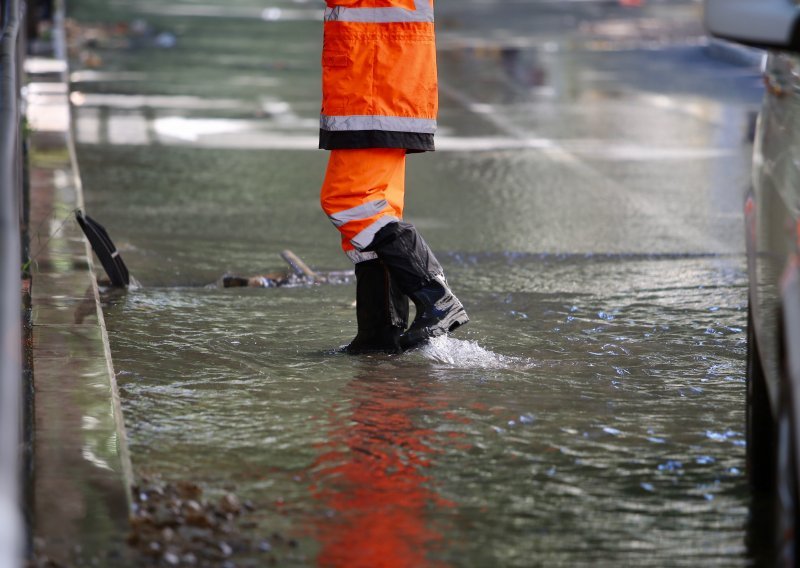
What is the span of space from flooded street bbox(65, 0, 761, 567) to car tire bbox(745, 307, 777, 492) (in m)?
0.07

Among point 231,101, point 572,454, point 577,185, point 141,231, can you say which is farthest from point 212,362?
point 231,101

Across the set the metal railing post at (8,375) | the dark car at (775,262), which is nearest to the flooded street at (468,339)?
the dark car at (775,262)

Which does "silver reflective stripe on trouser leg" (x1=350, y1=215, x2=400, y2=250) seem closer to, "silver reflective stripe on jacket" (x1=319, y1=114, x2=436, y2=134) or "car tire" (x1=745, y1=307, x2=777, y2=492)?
"silver reflective stripe on jacket" (x1=319, y1=114, x2=436, y2=134)

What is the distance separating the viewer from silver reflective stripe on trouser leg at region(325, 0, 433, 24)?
5.49 m

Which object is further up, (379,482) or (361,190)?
(361,190)

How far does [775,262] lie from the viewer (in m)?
3.87

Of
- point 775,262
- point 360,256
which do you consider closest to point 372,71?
point 360,256

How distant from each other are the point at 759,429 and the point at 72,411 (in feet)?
6.54

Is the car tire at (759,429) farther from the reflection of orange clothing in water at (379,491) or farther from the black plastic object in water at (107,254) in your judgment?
the black plastic object in water at (107,254)

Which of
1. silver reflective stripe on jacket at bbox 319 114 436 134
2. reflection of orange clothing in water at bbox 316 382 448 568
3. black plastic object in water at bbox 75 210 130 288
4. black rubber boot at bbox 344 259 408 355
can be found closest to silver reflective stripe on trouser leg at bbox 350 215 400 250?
black rubber boot at bbox 344 259 408 355

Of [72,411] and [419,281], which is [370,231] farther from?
[72,411]

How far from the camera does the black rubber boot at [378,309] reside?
19.2 ft

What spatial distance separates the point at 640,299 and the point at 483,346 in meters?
1.22

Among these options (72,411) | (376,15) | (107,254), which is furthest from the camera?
(107,254)
